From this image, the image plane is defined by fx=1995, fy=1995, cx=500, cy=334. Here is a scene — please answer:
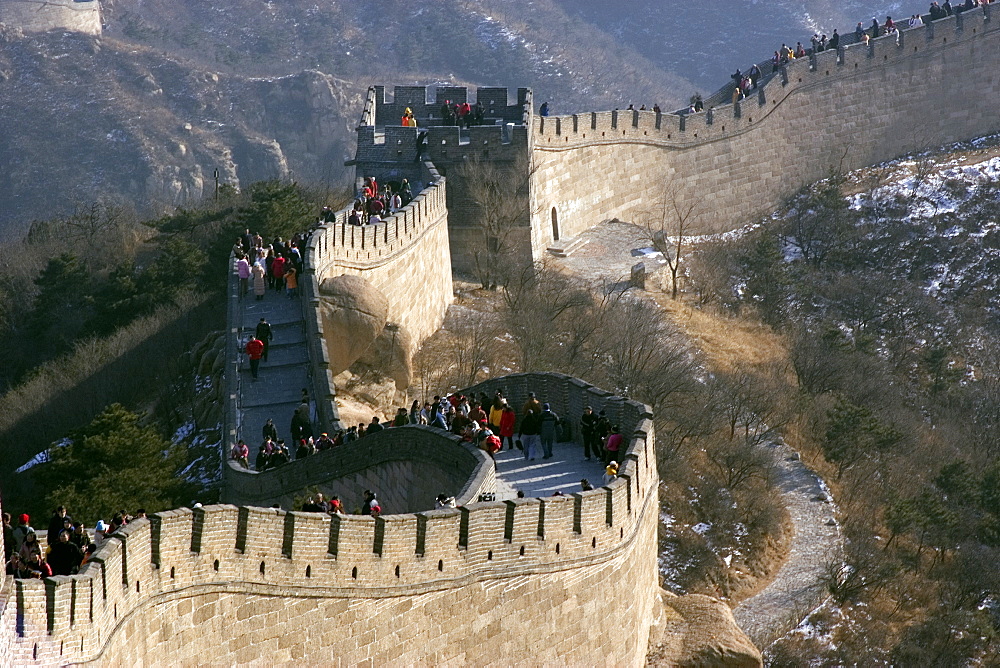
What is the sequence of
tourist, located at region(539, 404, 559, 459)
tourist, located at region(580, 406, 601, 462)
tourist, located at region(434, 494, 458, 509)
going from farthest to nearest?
tourist, located at region(580, 406, 601, 462) < tourist, located at region(539, 404, 559, 459) < tourist, located at region(434, 494, 458, 509)

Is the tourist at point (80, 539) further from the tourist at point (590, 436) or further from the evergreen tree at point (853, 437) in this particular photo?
the evergreen tree at point (853, 437)

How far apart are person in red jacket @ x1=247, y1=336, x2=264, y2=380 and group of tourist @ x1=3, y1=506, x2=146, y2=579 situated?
39.1 feet

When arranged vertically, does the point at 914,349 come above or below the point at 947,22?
below

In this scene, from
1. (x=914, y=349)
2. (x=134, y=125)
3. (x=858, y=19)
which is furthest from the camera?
(x=858, y=19)

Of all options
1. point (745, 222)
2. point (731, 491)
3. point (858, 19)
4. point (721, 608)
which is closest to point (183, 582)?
point (721, 608)

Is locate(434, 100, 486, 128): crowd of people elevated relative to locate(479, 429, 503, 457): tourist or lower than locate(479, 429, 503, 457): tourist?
elevated

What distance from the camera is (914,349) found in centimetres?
4712

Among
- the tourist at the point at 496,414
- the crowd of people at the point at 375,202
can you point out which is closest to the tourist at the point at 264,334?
the crowd of people at the point at 375,202

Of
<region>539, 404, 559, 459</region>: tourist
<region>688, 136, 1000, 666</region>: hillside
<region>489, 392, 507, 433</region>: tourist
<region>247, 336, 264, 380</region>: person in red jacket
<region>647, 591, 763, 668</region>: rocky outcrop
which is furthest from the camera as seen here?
<region>688, 136, 1000, 666</region>: hillside

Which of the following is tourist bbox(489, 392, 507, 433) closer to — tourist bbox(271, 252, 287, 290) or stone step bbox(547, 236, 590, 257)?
tourist bbox(271, 252, 287, 290)

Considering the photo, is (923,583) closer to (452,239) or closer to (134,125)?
(452,239)

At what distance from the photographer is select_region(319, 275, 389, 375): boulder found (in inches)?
1308

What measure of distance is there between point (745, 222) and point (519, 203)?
10.3m

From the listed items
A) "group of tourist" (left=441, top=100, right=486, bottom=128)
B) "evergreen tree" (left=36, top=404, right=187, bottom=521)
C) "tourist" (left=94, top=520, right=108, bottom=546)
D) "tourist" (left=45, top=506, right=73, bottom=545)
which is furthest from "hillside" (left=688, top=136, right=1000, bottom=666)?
"tourist" (left=45, top=506, right=73, bottom=545)
